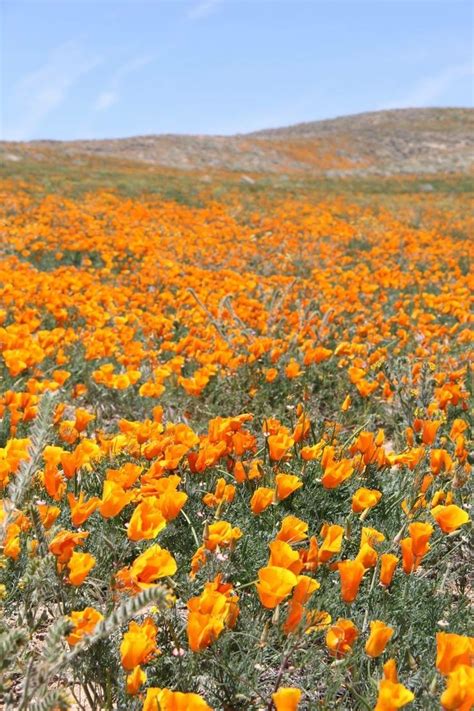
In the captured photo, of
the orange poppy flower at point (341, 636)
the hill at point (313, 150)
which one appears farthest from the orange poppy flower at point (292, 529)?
the hill at point (313, 150)

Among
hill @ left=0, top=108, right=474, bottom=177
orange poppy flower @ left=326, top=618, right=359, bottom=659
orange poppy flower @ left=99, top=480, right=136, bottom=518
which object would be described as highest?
hill @ left=0, top=108, right=474, bottom=177

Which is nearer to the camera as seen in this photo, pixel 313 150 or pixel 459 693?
pixel 459 693

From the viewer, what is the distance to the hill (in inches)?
1608

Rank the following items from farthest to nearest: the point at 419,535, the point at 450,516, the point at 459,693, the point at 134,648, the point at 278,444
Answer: the point at 278,444 < the point at 450,516 < the point at 419,535 < the point at 134,648 < the point at 459,693

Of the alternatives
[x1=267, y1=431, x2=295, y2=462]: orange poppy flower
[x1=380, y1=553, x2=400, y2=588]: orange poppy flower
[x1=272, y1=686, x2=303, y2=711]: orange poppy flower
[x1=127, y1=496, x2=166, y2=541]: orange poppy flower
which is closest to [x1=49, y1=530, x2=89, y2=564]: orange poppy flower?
[x1=127, y1=496, x2=166, y2=541]: orange poppy flower

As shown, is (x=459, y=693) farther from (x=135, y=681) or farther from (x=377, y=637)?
(x=135, y=681)

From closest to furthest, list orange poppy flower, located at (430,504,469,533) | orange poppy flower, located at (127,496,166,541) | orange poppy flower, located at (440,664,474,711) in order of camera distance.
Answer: orange poppy flower, located at (440,664,474,711) < orange poppy flower, located at (127,496,166,541) < orange poppy flower, located at (430,504,469,533)

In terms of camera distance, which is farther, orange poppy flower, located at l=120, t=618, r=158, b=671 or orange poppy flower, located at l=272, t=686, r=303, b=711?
orange poppy flower, located at l=120, t=618, r=158, b=671

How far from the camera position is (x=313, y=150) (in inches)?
1934

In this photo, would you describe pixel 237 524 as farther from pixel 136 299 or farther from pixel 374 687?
pixel 136 299

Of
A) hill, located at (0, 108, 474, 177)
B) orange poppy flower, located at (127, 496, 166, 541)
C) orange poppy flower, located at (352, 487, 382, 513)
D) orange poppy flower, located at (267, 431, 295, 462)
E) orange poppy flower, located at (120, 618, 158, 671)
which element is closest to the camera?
orange poppy flower, located at (120, 618, 158, 671)

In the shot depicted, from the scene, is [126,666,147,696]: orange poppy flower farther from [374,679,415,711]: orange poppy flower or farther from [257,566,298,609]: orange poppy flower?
[374,679,415,711]: orange poppy flower

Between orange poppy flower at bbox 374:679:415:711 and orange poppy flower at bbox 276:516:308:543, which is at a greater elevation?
orange poppy flower at bbox 276:516:308:543

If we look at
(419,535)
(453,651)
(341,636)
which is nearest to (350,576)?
(341,636)
